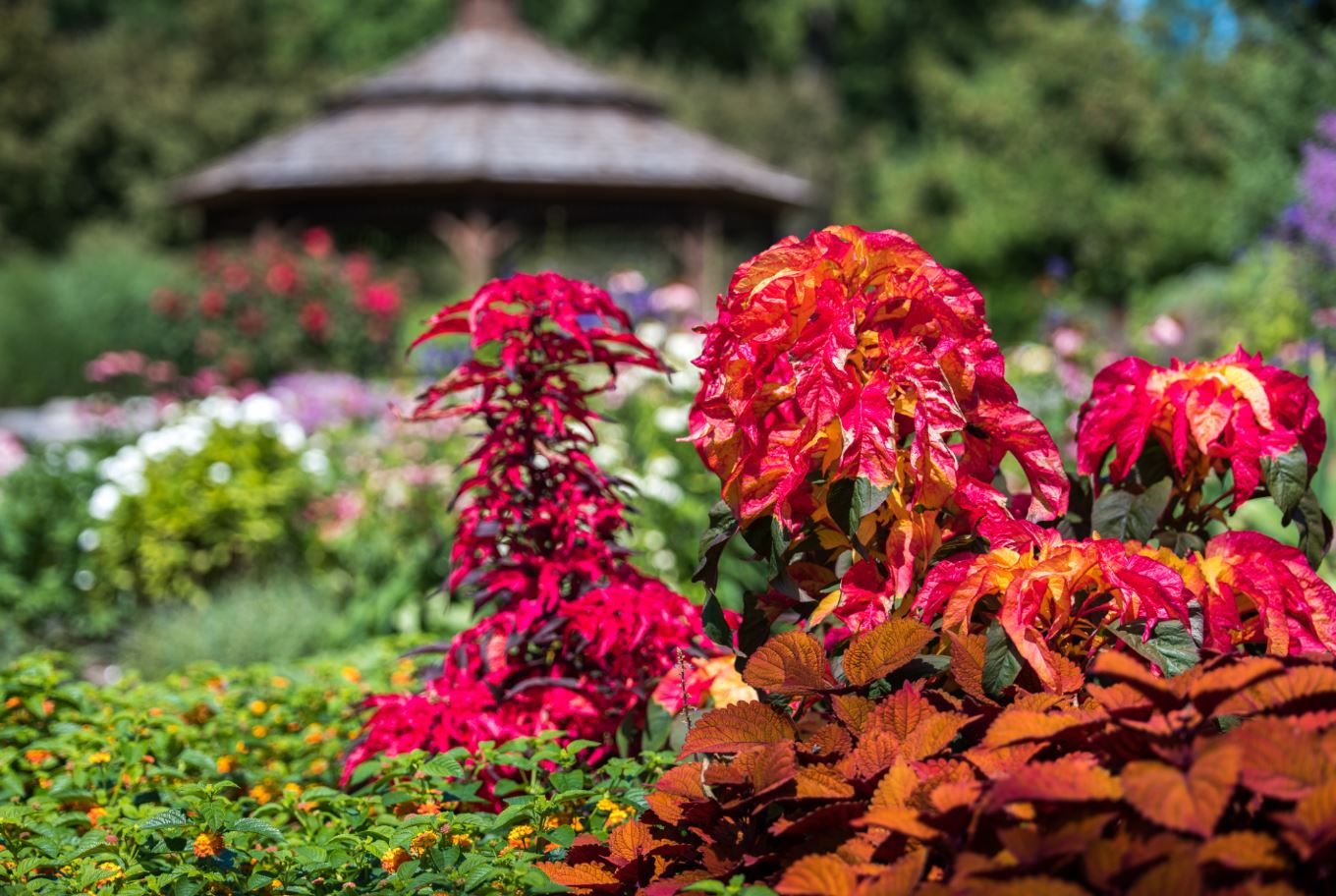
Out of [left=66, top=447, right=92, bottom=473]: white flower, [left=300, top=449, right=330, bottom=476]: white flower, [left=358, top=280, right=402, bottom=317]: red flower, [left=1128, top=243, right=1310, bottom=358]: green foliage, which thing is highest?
[left=358, top=280, right=402, bottom=317]: red flower

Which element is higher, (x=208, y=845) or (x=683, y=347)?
(x=683, y=347)

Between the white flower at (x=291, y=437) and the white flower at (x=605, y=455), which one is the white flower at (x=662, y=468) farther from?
the white flower at (x=291, y=437)

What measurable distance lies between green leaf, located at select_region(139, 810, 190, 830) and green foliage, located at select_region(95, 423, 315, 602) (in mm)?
3824

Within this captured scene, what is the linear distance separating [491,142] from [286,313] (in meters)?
5.90

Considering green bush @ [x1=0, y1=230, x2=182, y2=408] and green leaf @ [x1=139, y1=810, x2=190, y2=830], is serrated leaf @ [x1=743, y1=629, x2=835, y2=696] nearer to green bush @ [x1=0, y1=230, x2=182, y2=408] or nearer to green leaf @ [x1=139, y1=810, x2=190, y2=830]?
green leaf @ [x1=139, y1=810, x2=190, y2=830]

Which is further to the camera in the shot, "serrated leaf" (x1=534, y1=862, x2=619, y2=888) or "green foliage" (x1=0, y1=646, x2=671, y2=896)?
"green foliage" (x1=0, y1=646, x2=671, y2=896)

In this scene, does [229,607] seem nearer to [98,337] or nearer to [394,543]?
[394,543]

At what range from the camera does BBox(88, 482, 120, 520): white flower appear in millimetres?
5574

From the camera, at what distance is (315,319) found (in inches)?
506

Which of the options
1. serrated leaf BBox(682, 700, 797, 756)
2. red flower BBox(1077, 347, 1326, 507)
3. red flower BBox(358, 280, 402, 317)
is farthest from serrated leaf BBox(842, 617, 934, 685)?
red flower BBox(358, 280, 402, 317)

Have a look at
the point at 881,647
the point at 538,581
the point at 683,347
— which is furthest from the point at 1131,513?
the point at 683,347

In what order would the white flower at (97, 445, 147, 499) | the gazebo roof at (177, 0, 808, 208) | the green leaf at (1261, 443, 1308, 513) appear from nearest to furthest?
the green leaf at (1261, 443, 1308, 513) → the white flower at (97, 445, 147, 499) → the gazebo roof at (177, 0, 808, 208)

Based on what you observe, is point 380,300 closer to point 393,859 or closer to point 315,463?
point 315,463

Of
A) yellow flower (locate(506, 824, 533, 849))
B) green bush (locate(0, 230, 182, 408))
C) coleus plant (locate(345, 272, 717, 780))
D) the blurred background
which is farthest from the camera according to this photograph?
green bush (locate(0, 230, 182, 408))
